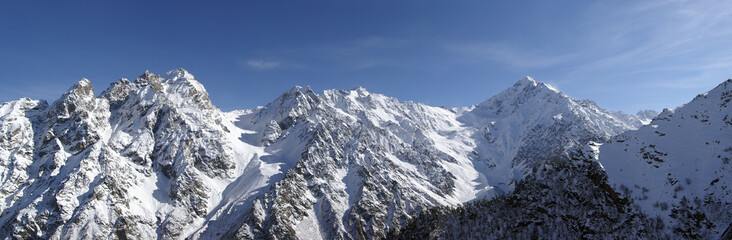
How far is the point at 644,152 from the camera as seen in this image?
10950 centimetres

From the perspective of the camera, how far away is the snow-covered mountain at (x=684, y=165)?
90062 millimetres

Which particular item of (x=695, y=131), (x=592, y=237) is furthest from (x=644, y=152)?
(x=592, y=237)

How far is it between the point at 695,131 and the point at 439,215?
76.4 m

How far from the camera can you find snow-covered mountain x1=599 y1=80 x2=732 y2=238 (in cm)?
9006

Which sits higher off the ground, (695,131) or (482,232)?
(695,131)

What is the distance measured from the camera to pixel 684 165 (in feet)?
330

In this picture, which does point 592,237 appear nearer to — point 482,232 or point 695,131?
point 482,232

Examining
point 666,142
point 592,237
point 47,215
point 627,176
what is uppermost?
point 47,215

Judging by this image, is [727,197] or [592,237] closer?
[727,197]

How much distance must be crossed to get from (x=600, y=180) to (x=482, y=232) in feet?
112

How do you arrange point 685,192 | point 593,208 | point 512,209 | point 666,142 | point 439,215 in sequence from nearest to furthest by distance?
point 685,192 → point 593,208 → point 666,142 → point 512,209 → point 439,215

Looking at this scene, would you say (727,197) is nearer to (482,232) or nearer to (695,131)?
(695,131)

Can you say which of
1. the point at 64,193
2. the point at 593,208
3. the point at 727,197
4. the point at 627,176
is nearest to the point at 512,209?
the point at 593,208

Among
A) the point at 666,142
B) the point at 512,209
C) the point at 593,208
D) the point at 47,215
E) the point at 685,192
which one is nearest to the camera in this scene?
the point at 685,192
